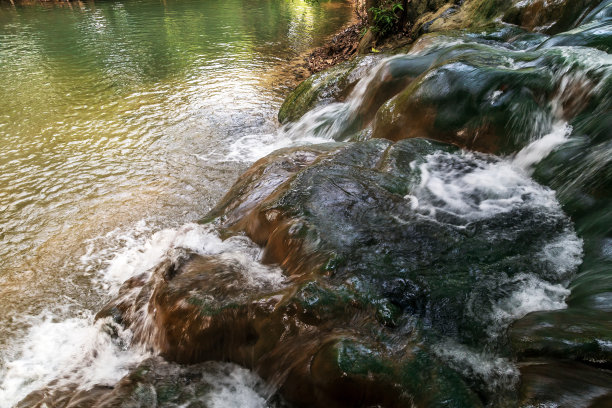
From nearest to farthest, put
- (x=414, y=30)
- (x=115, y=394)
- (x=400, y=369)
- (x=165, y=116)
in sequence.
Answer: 1. (x=400, y=369)
2. (x=115, y=394)
3. (x=165, y=116)
4. (x=414, y=30)

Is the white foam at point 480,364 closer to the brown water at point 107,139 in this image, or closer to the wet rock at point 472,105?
the wet rock at point 472,105

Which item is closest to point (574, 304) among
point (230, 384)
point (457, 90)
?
point (230, 384)

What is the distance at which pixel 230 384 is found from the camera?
2.88 meters

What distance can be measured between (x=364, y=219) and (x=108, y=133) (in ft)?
22.7

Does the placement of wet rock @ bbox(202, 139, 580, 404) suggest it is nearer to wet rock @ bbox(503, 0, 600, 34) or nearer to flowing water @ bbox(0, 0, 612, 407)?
flowing water @ bbox(0, 0, 612, 407)

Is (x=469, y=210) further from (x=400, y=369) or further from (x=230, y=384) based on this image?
(x=230, y=384)

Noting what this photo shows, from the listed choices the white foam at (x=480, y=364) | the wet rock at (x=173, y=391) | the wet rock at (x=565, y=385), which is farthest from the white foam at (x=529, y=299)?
the wet rock at (x=173, y=391)

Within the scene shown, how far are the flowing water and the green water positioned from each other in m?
0.04

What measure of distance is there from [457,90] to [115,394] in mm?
4899

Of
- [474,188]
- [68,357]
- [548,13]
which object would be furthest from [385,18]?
[68,357]

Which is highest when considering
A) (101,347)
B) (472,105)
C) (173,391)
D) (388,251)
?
(472,105)

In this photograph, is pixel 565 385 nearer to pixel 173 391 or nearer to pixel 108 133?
pixel 173 391

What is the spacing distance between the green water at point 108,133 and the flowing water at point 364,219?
0.13ft

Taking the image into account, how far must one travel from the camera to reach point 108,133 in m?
8.43
